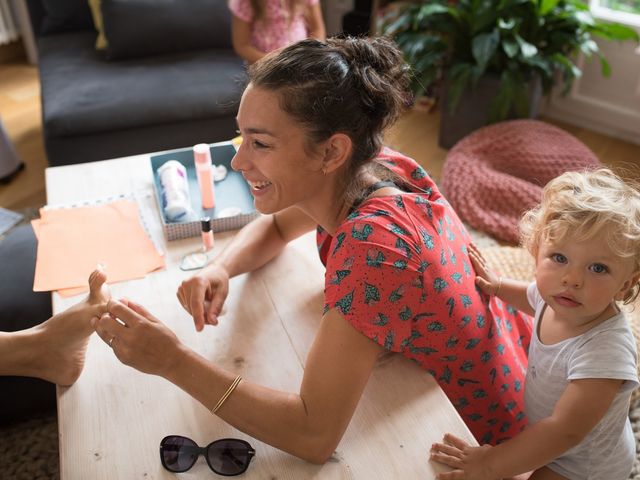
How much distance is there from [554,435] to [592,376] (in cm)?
12

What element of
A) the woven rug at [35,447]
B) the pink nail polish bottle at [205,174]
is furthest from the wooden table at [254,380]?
the woven rug at [35,447]

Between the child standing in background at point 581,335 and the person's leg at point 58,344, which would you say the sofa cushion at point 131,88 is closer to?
the person's leg at point 58,344

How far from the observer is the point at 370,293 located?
0.99 m

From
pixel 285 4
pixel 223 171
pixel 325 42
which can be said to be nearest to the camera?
pixel 325 42

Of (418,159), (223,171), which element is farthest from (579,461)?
(418,159)

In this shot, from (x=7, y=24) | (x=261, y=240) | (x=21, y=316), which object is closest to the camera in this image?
(x=261, y=240)

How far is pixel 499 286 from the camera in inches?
49.4

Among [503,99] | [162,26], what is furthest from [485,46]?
[162,26]

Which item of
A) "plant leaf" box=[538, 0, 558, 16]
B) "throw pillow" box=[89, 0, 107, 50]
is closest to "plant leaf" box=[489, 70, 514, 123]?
"plant leaf" box=[538, 0, 558, 16]

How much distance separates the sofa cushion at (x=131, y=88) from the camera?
245 centimetres

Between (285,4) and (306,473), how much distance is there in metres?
2.19

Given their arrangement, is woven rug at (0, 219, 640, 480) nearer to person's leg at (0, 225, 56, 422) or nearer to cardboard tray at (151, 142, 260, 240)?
person's leg at (0, 225, 56, 422)

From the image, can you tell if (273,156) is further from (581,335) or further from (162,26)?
(162,26)

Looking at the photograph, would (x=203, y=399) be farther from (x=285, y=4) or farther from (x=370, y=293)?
(x=285, y=4)
